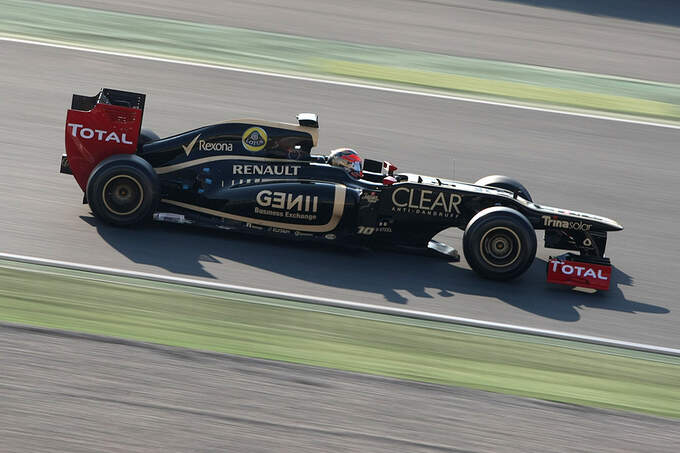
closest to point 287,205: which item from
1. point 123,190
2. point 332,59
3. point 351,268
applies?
point 351,268

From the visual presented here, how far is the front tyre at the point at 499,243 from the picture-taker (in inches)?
332

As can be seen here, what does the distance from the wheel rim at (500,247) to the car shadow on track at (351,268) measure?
0.26 metres

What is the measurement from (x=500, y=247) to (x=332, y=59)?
25.7 ft

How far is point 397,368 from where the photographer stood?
6781 millimetres

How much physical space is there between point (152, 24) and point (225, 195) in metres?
8.75

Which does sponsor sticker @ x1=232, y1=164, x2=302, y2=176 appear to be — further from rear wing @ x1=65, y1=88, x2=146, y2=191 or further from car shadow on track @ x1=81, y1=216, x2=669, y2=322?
rear wing @ x1=65, y1=88, x2=146, y2=191

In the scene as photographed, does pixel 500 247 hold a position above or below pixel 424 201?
below

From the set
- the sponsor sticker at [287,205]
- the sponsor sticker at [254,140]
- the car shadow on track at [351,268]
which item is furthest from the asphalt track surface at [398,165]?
the sponsor sticker at [254,140]

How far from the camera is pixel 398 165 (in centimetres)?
1176

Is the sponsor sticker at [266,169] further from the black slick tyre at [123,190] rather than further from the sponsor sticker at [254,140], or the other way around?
the black slick tyre at [123,190]

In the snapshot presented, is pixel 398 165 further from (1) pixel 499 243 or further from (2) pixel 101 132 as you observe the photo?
(2) pixel 101 132

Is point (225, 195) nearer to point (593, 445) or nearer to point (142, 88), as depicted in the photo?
point (593, 445)

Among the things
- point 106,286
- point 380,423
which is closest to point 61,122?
point 106,286

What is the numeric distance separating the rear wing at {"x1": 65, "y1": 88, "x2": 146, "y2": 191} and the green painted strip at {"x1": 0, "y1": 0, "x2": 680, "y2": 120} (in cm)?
601
